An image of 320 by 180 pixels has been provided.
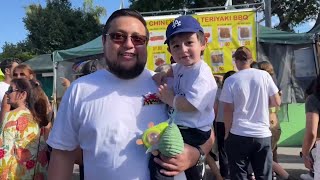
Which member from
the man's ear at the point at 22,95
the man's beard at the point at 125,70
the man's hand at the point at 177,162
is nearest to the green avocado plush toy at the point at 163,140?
the man's hand at the point at 177,162

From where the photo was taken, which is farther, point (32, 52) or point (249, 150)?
point (32, 52)

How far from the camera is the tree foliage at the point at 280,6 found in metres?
19.8

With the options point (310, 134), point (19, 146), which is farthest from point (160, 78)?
point (19, 146)

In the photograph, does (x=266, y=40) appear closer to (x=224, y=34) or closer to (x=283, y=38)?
(x=283, y=38)

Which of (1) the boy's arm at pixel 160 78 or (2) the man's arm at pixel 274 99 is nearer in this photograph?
(1) the boy's arm at pixel 160 78

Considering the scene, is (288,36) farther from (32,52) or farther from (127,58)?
(32,52)

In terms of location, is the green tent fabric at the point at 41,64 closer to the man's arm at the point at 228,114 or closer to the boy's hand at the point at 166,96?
the man's arm at the point at 228,114

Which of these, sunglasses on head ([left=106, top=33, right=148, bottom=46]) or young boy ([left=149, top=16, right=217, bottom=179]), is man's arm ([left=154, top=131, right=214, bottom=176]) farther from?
sunglasses on head ([left=106, top=33, right=148, bottom=46])

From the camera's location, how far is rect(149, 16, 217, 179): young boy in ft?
6.81

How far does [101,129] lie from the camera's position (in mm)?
1869

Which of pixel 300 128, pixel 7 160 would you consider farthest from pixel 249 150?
pixel 300 128

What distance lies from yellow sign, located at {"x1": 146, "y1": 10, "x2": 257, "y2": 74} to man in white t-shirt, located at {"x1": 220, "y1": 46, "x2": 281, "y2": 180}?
2.51 metres

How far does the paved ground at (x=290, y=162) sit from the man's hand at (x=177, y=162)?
393cm

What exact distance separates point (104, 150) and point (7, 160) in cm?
178
